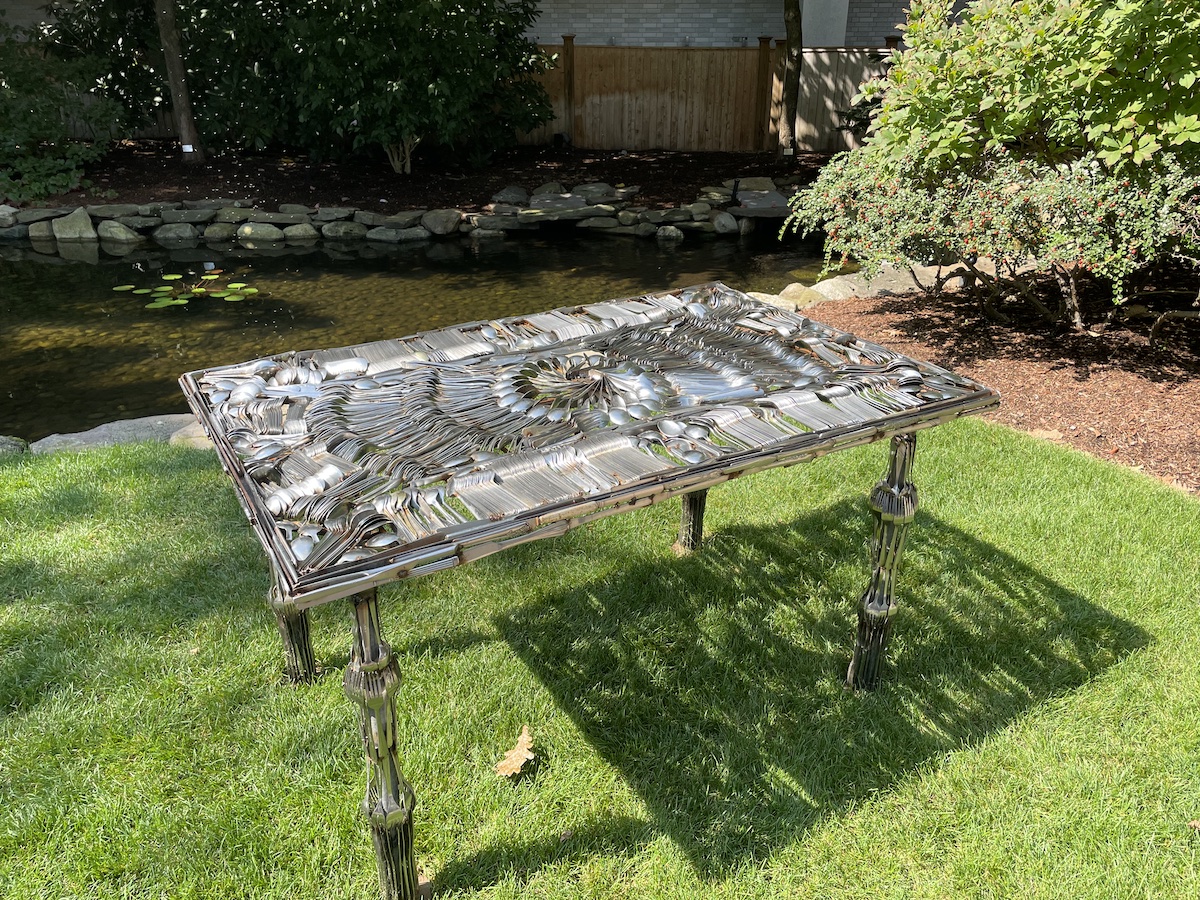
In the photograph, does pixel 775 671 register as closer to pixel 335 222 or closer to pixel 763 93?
pixel 335 222

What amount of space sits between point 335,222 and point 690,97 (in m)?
7.48

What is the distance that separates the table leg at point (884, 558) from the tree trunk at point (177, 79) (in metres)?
13.8

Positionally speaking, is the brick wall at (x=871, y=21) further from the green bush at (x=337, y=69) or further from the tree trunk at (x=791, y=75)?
the green bush at (x=337, y=69)

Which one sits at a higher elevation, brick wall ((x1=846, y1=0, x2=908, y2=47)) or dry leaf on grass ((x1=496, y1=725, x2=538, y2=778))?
brick wall ((x1=846, y1=0, x2=908, y2=47))

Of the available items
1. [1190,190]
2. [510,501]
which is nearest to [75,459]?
[510,501]

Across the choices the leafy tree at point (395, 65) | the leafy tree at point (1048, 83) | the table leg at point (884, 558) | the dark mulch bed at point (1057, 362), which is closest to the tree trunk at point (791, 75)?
the dark mulch bed at point (1057, 362)

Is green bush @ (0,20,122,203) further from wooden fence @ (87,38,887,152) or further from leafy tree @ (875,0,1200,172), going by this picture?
leafy tree @ (875,0,1200,172)

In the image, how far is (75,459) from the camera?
14.8 ft

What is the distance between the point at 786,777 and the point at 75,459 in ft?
13.1

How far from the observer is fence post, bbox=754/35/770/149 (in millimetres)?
15055

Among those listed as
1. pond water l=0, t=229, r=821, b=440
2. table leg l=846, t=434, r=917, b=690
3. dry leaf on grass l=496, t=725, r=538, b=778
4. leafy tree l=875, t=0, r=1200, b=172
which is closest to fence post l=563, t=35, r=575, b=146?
pond water l=0, t=229, r=821, b=440

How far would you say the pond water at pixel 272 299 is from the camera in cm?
692

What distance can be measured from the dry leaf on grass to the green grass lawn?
0.05 m

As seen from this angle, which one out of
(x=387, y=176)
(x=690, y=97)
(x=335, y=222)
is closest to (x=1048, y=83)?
(x=335, y=222)
